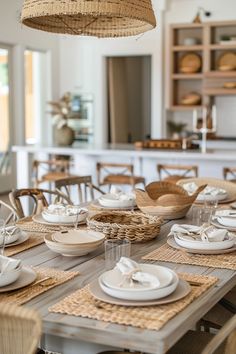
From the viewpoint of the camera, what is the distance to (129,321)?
162cm

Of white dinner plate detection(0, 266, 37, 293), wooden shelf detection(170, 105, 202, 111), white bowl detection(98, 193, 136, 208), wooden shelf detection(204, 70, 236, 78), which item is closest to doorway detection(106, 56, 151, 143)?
wooden shelf detection(170, 105, 202, 111)

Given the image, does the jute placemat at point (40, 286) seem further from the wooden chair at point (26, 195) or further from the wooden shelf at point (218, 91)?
the wooden shelf at point (218, 91)

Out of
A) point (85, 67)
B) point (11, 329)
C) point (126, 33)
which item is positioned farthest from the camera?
point (85, 67)

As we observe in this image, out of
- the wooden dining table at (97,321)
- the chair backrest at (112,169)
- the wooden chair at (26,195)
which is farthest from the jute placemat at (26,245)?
the chair backrest at (112,169)

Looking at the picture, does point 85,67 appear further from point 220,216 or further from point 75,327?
point 75,327

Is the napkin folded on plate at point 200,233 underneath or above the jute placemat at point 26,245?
above

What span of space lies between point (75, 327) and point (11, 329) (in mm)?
183

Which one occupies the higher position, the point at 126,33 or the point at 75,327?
the point at 126,33

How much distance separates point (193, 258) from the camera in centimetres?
230

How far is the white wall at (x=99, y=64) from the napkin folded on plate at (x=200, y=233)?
22.1 feet

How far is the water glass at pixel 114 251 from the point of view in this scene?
6.80ft

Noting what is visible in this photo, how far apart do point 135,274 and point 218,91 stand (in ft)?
23.8

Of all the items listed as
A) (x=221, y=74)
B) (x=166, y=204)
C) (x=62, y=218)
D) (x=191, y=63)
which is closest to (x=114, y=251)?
(x=62, y=218)

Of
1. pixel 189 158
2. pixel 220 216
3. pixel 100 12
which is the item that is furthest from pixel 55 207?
pixel 189 158
